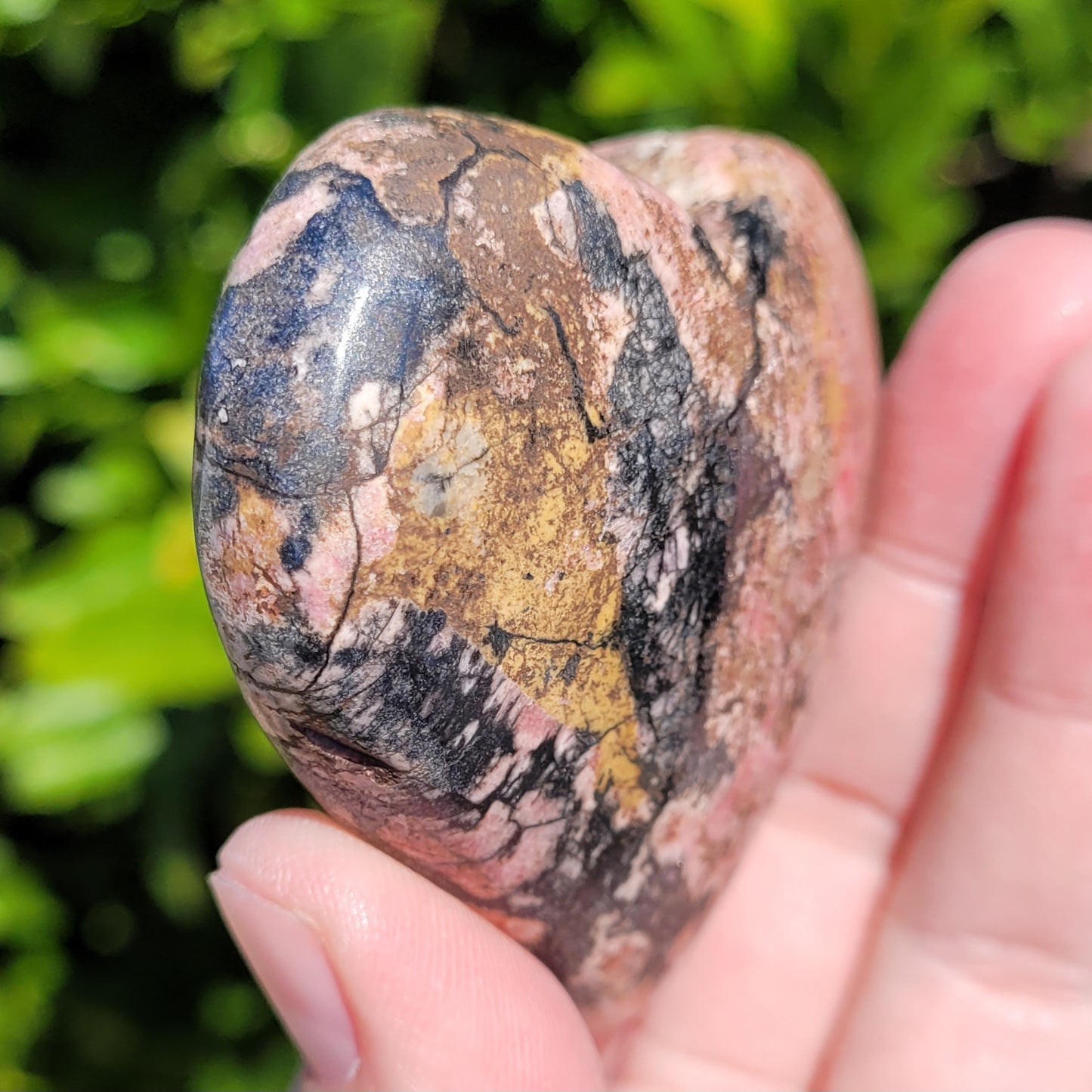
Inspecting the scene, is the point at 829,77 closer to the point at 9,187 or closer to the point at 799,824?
the point at 799,824

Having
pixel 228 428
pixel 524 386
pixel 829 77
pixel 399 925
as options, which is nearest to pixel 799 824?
pixel 399 925

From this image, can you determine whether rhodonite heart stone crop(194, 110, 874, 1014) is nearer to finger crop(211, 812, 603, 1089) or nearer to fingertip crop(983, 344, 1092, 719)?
finger crop(211, 812, 603, 1089)

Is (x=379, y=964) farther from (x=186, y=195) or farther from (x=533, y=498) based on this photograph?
(x=186, y=195)

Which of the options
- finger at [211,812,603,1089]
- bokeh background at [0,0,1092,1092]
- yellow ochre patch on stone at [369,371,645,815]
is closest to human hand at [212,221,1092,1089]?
finger at [211,812,603,1089]

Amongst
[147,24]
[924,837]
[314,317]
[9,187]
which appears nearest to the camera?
[314,317]

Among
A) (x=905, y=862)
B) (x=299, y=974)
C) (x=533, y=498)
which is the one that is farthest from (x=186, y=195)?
(x=905, y=862)

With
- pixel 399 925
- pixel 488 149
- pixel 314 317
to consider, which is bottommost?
pixel 399 925
